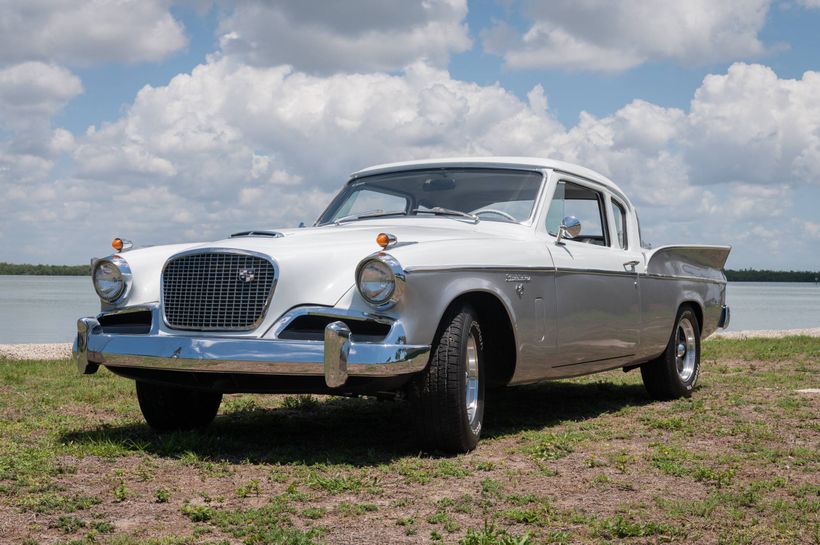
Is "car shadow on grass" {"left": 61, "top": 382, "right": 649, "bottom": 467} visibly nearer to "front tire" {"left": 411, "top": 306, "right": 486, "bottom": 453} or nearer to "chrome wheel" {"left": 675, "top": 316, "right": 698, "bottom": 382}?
"front tire" {"left": 411, "top": 306, "right": 486, "bottom": 453}

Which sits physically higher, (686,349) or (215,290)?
(215,290)

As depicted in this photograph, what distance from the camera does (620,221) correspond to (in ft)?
27.8

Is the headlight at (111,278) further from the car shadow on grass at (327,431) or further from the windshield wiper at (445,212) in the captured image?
the windshield wiper at (445,212)

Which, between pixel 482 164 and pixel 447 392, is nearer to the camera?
pixel 447 392

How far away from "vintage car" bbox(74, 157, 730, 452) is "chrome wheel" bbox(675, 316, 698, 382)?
125 centimetres

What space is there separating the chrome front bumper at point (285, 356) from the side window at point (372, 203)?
2.20 metres

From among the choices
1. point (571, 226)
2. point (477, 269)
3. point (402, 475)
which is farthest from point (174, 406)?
point (571, 226)

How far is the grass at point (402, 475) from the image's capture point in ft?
13.3

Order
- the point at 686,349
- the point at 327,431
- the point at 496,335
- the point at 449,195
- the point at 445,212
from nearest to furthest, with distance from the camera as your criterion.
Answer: the point at 496,335, the point at 327,431, the point at 445,212, the point at 449,195, the point at 686,349

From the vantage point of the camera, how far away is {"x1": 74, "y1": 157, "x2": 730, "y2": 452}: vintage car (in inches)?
207

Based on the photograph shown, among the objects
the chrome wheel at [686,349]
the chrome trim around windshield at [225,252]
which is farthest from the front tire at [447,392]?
the chrome wheel at [686,349]

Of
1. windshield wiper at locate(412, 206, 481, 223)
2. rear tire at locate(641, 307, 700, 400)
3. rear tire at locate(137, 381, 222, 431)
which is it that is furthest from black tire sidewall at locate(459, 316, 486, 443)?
rear tire at locate(641, 307, 700, 400)

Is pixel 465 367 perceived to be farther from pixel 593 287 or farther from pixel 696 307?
pixel 696 307

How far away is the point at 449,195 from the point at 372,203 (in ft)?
2.19
